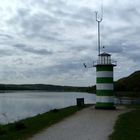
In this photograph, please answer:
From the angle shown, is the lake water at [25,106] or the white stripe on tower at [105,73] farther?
the lake water at [25,106]

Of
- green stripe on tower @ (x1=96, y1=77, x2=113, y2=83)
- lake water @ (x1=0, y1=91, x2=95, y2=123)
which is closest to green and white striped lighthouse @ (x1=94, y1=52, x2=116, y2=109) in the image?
green stripe on tower @ (x1=96, y1=77, x2=113, y2=83)

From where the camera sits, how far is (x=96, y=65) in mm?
32750

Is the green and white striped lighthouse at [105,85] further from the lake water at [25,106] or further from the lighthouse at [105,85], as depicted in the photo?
the lake water at [25,106]

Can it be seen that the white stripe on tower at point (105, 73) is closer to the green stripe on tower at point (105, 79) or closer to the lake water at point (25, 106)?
the green stripe on tower at point (105, 79)

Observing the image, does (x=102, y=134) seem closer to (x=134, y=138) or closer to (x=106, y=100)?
(x=134, y=138)

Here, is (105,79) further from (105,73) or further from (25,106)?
(25,106)

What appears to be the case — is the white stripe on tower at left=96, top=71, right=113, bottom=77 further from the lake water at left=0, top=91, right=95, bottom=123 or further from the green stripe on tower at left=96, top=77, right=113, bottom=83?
the lake water at left=0, top=91, right=95, bottom=123

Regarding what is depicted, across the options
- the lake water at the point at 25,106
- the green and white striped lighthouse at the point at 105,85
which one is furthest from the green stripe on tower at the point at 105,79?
the lake water at the point at 25,106

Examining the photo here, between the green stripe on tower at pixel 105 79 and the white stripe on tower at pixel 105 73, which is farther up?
the white stripe on tower at pixel 105 73

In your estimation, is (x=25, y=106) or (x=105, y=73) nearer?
(x=105, y=73)

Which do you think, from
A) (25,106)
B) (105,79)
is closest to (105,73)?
(105,79)

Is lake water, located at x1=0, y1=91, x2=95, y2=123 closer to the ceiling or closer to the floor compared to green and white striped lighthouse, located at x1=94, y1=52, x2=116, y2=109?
closer to the floor

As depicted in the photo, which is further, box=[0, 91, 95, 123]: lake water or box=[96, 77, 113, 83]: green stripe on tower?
box=[0, 91, 95, 123]: lake water

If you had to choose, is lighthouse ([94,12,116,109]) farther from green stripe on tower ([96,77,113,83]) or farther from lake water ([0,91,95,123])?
lake water ([0,91,95,123])
